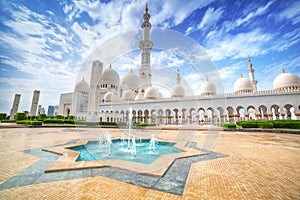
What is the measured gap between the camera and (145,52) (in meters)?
35.3

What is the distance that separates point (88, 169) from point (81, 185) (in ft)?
3.10

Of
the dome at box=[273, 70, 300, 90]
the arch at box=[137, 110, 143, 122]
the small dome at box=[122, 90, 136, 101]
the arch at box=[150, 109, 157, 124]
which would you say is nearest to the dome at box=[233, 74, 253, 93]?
the dome at box=[273, 70, 300, 90]

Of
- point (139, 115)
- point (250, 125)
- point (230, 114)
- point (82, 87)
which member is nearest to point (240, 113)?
point (230, 114)

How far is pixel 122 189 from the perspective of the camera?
2.71 meters

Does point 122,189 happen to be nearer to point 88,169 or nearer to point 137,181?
point 137,181

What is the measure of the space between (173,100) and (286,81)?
18221 mm

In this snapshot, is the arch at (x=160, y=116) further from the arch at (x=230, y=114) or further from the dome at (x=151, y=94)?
the arch at (x=230, y=114)

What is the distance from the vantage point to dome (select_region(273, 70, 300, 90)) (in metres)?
22.4

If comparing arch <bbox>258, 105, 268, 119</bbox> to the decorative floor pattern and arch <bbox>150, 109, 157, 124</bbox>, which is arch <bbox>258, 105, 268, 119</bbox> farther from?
the decorative floor pattern

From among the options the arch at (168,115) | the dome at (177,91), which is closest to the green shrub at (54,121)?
the arch at (168,115)

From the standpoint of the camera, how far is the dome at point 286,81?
2239 cm

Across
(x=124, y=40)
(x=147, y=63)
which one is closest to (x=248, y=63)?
(x=147, y=63)

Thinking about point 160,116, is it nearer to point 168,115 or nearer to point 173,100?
point 168,115

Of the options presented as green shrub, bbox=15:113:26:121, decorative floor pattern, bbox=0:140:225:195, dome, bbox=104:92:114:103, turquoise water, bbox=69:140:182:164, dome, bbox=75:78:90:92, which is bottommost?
turquoise water, bbox=69:140:182:164
